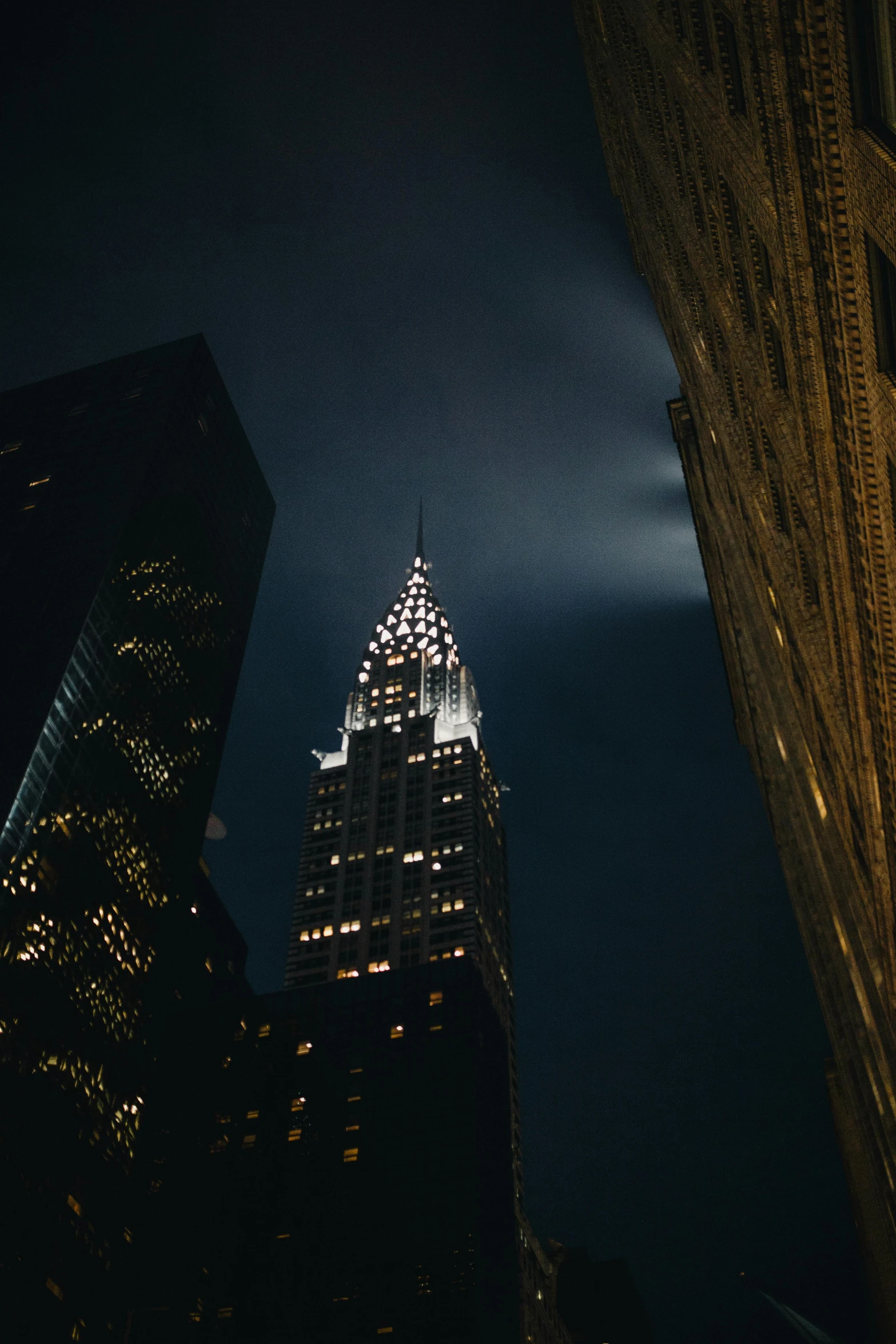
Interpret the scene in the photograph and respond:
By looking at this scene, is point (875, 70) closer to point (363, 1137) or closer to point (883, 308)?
point (883, 308)

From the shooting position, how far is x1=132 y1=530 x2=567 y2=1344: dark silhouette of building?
96562 millimetres

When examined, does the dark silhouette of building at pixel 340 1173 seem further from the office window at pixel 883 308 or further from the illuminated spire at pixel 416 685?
the office window at pixel 883 308

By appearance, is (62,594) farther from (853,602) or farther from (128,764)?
(853,602)

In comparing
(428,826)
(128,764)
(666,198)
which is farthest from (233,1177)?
(666,198)

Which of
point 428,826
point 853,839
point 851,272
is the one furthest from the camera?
point 428,826

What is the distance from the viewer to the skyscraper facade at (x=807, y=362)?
1611cm

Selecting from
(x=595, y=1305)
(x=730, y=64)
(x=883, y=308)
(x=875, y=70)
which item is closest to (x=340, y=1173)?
(x=595, y=1305)

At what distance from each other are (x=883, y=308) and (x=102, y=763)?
91405 millimetres

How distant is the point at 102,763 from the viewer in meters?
96.9

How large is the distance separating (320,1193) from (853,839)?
92.0 meters

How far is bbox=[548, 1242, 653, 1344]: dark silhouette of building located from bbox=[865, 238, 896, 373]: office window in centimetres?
17409

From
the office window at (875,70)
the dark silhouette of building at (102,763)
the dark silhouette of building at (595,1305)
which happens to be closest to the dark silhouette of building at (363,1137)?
the dark silhouette of building at (102,763)

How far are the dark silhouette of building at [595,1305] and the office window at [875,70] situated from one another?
580ft

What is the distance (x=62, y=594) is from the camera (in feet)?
328
